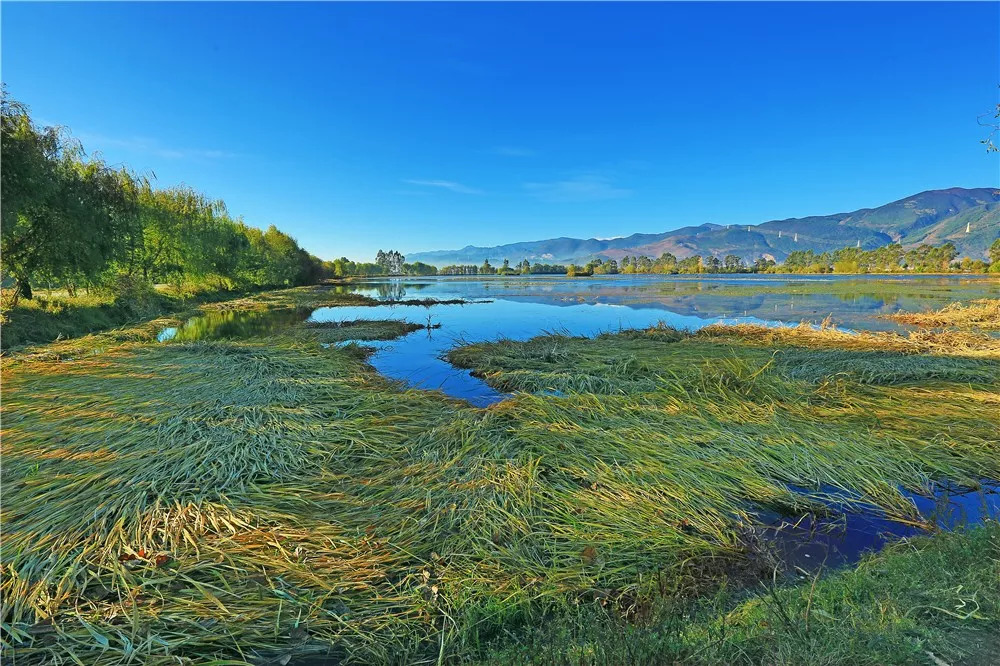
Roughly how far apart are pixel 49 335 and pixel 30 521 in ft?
53.2

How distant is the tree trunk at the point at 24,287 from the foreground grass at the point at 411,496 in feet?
37.7

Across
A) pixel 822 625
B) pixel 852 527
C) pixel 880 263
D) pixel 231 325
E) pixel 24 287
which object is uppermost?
pixel 880 263

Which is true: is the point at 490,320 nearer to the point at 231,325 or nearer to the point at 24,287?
the point at 231,325

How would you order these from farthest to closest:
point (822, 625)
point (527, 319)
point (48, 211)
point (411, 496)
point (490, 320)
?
point (527, 319) → point (490, 320) → point (48, 211) → point (411, 496) → point (822, 625)

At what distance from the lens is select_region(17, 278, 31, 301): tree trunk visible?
1540cm

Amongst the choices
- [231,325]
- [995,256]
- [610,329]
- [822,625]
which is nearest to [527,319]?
[610,329]

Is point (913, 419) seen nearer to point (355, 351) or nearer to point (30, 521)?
point (30, 521)

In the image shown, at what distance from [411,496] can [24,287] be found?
2269 cm

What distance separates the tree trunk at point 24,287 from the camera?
15.4 metres

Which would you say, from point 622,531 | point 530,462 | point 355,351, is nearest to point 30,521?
point 530,462

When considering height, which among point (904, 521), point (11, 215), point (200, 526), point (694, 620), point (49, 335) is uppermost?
point (11, 215)

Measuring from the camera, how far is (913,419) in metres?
5.93

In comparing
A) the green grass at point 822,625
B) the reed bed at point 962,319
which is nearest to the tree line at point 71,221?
the green grass at point 822,625

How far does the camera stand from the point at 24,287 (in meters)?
15.9
